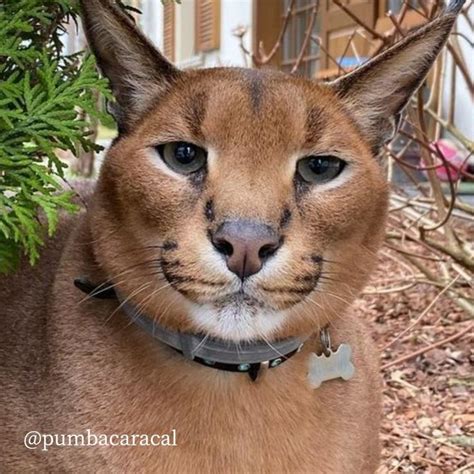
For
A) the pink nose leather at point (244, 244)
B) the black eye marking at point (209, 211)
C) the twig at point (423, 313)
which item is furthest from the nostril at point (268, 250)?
the twig at point (423, 313)

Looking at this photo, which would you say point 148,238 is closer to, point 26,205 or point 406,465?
point 26,205

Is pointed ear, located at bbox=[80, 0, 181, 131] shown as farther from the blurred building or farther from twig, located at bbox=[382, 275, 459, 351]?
the blurred building

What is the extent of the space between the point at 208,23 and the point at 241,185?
776 cm

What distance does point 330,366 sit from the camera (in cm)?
215

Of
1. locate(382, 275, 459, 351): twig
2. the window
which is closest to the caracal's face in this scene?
locate(382, 275, 459, 351): twig

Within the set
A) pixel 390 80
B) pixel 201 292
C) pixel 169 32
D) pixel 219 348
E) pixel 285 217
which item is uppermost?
pixel 390 80

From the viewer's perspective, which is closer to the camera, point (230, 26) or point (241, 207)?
point (241, 207)

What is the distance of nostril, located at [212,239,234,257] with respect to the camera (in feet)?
5.48

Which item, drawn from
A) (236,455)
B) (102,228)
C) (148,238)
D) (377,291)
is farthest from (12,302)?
(377,291)

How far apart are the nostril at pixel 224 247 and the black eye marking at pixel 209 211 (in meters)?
0.06

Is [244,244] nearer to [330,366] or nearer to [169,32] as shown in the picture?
[330,366]

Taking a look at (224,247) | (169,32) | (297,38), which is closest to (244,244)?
(224,247)

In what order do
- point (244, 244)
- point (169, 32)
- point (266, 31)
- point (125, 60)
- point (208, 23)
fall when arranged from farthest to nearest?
1. point (208, 23)
2. point (266, 31)
3. point (169, 32)
4. point (125, 60)
5. point (244, 244)

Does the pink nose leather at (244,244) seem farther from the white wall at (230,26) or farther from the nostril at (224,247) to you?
the white wall at (230,26)
